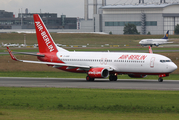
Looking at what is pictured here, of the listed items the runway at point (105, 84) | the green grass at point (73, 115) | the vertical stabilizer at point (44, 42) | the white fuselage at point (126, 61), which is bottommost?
the runway at point (105, 84)

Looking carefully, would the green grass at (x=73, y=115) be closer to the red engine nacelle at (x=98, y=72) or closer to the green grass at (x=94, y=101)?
the green grass at (x=94, y=101)

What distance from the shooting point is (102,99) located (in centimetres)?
2916

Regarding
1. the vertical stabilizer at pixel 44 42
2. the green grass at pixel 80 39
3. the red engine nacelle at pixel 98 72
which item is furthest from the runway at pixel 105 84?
the green grass at pixel 80 39

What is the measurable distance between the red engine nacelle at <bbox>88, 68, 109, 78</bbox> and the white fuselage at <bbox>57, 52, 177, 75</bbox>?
123 cm

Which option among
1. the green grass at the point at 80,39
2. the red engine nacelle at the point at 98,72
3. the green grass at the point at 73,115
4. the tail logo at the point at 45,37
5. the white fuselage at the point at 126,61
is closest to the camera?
the green grass at the point at 73,115

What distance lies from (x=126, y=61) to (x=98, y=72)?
13.4ft

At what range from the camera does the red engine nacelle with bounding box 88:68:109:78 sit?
155 ft

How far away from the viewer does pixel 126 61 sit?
157 ft

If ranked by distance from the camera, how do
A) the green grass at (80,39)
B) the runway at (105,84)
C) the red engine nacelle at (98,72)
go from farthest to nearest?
the green grass at (80,39)
the red engine nacelle at (98,72)
the runway at (105,84)

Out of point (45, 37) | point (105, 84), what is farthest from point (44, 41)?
point (105, 84)

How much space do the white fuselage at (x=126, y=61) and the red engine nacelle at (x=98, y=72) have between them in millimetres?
1228

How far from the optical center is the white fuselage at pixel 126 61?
4588cm

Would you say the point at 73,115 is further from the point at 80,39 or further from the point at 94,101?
the point at 80,39

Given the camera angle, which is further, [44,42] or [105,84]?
[44,42]
